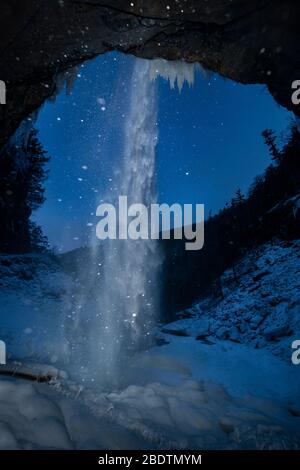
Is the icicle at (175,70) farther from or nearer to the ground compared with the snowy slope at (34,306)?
farther from the ground

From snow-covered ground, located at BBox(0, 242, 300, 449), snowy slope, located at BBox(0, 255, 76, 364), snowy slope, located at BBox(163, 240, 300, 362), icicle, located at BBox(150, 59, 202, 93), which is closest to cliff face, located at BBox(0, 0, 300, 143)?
icicle, located at BBox(150, 59, 202, 93)

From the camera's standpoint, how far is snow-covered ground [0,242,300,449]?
290cm

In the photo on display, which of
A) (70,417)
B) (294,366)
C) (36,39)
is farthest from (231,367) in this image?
(36,39)

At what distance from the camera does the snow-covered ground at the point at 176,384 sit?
2.90m

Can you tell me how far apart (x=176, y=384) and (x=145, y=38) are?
7335 millimetres

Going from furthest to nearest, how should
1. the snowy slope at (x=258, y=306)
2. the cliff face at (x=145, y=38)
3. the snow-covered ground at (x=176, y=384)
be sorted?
1. the snowy slope at (x=258, y=306)
2. the cliff face at (x=145, y=38)
3. the snow-covered ground at (x=176, y=384)

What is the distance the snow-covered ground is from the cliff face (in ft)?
19.2

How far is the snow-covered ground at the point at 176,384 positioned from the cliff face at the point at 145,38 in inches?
231

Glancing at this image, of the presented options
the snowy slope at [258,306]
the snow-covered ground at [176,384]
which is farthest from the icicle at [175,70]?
the snowy slope at [258,306]

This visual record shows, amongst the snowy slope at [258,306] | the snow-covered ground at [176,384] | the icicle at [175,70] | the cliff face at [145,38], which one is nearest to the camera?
the snow-covered ground at [176,384]

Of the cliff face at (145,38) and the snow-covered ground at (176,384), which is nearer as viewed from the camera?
the snow-covered ground at (176,384)

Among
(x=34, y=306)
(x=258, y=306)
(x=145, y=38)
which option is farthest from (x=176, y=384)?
(x=34, y=306)

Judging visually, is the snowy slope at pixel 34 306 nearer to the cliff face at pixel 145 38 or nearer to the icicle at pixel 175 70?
the cliff face at pixel 145 38

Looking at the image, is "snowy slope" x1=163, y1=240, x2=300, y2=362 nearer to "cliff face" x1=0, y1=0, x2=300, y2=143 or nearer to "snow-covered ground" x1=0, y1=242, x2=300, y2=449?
"snow-covered ground" x1=0, y1=242, x2=300, y2=449
